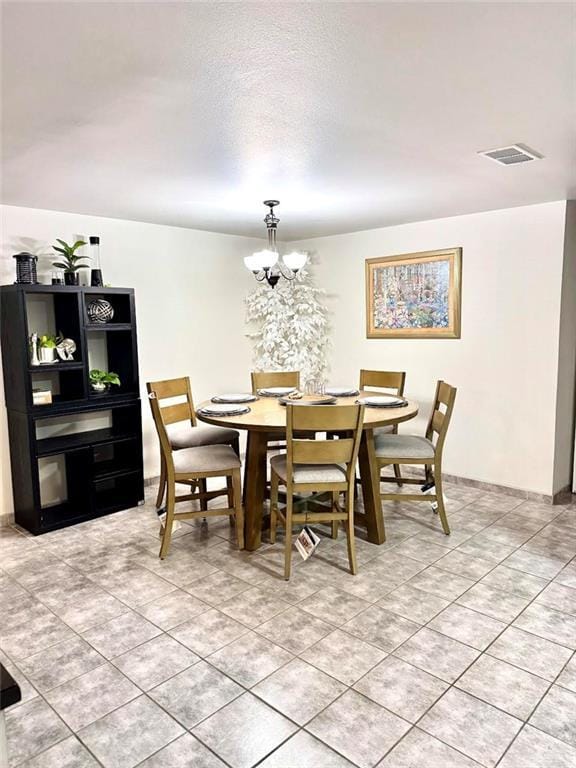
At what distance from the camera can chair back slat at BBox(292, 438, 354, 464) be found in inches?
115

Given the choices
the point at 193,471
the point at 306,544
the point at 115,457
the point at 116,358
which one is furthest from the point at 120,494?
the point at 306,544

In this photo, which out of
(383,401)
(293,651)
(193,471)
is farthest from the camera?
(383,401)

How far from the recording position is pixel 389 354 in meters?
5.00

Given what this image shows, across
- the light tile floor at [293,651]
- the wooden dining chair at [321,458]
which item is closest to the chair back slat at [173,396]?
the light tile floor at [293,651]

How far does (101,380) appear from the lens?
402 cm

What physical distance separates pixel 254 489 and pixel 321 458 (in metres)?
0.64

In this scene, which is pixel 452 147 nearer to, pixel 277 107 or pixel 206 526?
pixel 277 107

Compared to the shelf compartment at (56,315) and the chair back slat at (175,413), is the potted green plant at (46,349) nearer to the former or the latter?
the shelf compartment at (56,315)

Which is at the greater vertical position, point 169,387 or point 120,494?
point 169,387

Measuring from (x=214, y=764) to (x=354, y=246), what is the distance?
436 cm

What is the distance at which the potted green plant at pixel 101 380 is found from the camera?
13.1ft

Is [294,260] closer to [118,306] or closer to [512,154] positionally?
[118,306]

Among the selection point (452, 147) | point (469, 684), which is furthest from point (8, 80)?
point (469, 684)

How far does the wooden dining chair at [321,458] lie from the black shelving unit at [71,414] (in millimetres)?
1613
